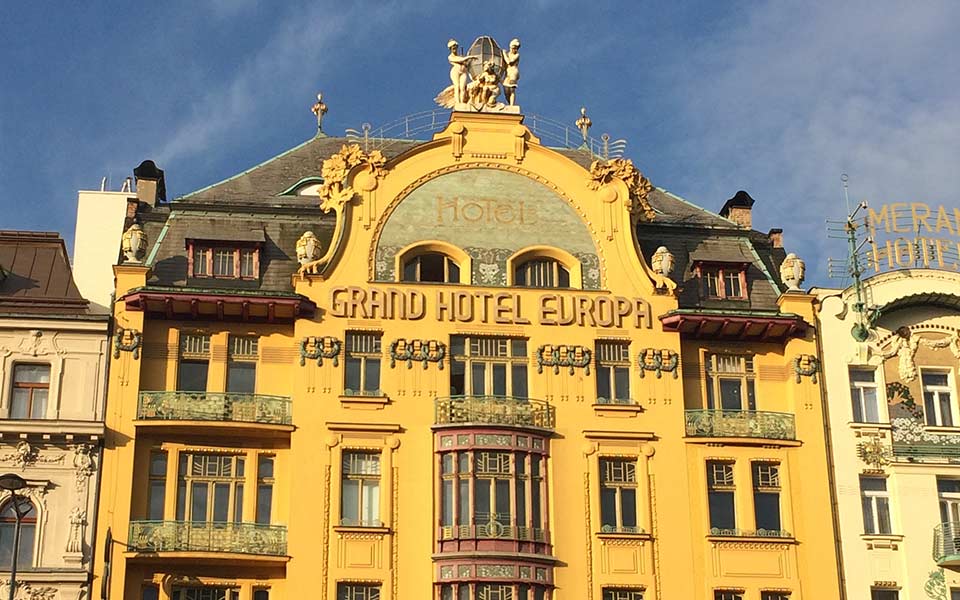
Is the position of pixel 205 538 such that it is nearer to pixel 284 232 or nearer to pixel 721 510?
pixel 284 232

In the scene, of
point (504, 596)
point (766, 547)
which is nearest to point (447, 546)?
point (504, 596)

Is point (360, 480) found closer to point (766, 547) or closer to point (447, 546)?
point (447, 546)

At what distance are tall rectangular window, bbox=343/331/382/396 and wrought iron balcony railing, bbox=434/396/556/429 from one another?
197cm

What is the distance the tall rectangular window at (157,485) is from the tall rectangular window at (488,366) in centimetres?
825

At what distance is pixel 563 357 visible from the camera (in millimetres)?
43594

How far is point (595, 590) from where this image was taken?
41031 mm

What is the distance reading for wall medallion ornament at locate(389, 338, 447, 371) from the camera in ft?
141

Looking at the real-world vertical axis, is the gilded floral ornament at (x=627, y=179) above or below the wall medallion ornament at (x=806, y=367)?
above

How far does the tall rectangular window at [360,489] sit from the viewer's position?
1629 inches

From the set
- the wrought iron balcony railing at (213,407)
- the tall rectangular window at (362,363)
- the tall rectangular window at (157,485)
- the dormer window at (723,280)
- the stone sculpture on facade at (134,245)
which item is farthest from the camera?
the dormer window at (723,280)

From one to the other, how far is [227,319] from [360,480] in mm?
6069

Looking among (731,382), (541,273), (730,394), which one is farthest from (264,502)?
(731,382)

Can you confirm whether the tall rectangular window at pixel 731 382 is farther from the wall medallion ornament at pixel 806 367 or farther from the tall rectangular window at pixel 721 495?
the tall rectangular window at pixel 721 495

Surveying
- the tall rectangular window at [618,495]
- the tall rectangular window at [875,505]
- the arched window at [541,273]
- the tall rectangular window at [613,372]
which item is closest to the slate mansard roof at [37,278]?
the arched window at [541,273]
